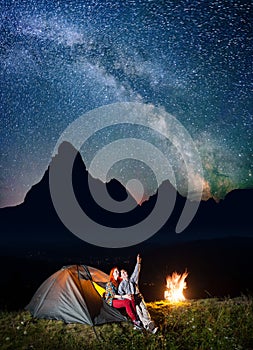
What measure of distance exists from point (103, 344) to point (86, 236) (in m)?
175

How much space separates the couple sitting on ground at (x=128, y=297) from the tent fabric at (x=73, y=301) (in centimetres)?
28

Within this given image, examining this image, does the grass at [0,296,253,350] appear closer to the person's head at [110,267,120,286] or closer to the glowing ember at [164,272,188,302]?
the person's head at [110,267,120,286]

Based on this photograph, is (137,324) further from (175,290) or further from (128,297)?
(175,290)

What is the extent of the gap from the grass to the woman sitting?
358 mm

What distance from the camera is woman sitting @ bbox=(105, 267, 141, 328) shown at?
9.10 m

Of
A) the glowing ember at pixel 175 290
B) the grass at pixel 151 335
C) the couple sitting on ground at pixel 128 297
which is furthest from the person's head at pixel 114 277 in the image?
the glowing ember at pixel 175 290

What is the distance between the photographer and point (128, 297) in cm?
925

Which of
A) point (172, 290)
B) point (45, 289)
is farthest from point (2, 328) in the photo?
point (172, 290)

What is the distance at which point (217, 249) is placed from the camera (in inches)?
4218

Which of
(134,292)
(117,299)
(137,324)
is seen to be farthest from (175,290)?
(137,324)

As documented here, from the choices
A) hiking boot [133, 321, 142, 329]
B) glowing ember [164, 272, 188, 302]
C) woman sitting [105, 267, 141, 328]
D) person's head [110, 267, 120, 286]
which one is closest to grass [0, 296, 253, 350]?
hiking boot [133, 321, 142, 329]

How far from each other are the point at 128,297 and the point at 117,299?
0.40m

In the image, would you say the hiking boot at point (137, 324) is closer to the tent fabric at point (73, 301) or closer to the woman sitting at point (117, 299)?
the woman sitting at point (117, 299)

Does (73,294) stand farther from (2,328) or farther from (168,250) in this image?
(168,250)
